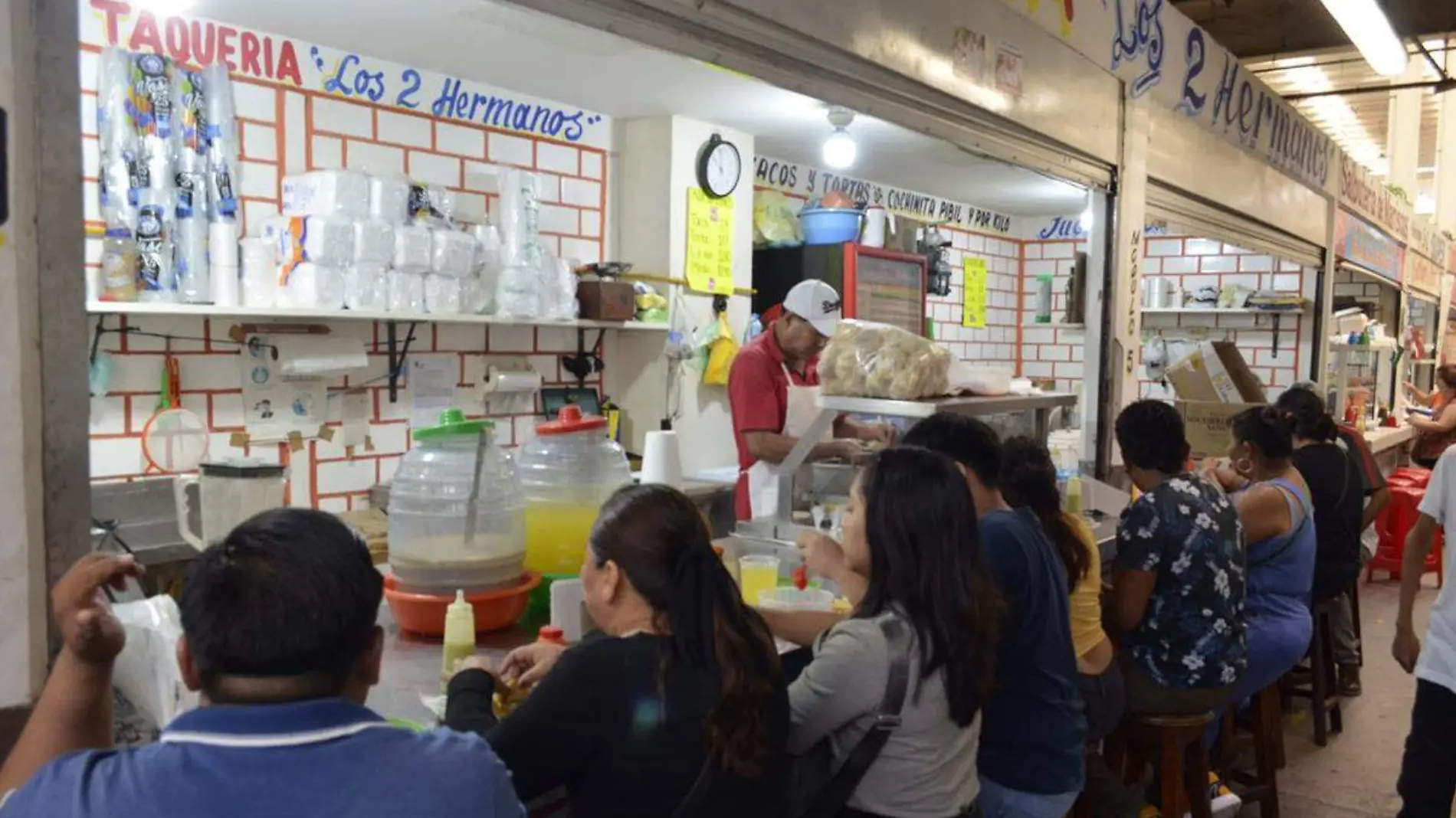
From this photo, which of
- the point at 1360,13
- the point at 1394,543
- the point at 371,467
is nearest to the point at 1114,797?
the point at 371,467

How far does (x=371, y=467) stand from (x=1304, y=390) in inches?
161

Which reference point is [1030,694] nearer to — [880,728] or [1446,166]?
[880,728]

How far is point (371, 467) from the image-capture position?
453cm

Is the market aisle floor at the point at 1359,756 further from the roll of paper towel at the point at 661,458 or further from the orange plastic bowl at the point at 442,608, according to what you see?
the orange plastic bowl at the point at 442,608

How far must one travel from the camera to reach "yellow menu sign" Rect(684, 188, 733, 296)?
5.45 m

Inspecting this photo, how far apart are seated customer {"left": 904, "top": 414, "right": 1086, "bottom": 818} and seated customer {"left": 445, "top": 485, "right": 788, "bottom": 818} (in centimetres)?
86

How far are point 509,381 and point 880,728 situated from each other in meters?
3.22

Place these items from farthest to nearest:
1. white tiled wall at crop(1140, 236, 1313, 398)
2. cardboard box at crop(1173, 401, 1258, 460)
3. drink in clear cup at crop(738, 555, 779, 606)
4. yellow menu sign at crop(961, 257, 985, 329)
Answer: white tiled wall at crop(1140, 236, 1313, 398)
yellow menu sign at crop(961, 257, 985, 329)
cardboard box at crop(1173, 401, 1258, 460)
drink in clear cup at crop(738, 555, 779, 606)

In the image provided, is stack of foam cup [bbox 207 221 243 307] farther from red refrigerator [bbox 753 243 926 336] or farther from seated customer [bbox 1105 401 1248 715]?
seated customer [bbox 1105 401 1248 715]

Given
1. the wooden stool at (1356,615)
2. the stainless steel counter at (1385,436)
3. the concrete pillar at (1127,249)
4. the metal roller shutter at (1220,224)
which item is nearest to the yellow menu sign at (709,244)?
the concrete pillar at (1127,249)

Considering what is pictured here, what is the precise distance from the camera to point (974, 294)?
27.9 feet

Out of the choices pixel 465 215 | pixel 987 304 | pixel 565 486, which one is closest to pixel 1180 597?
pixel 565 486

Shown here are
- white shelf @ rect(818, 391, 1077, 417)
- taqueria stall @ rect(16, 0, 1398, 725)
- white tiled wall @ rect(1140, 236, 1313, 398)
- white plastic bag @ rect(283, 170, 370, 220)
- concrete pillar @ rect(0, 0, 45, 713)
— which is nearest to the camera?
concrete pillar @ rect(0, 0, 45, 713)

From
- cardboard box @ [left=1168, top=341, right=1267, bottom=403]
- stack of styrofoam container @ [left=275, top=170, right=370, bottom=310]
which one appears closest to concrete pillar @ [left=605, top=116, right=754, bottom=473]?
stack of styrofoam container @ [left=275, top=170, right=370, bottom=310]
